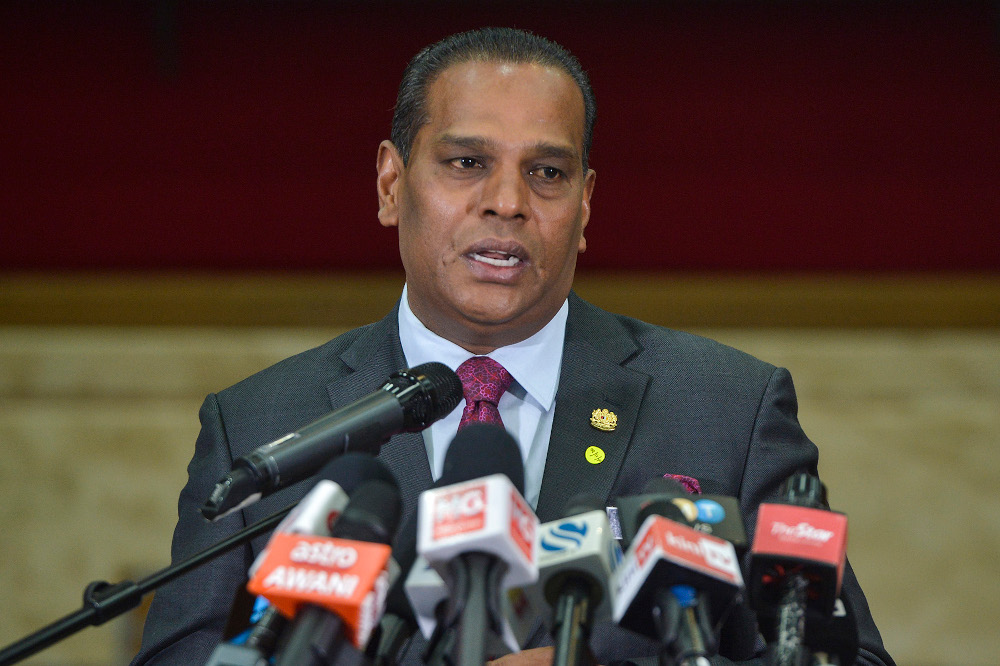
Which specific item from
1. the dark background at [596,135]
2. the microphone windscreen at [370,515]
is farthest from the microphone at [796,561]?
the dark background at [596,135]

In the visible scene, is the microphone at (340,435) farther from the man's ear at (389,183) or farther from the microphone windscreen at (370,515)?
the man's ear at (389,183)

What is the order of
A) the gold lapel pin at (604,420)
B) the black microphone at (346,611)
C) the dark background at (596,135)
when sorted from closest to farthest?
the black microphone at (346,611)
the gold lapel pin at (604,420)
the dark background at (596,135)

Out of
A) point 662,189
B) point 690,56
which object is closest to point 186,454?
point 662,189

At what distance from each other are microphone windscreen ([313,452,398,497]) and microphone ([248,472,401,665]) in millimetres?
86

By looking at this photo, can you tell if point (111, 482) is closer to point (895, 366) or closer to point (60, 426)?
point (60, 426)

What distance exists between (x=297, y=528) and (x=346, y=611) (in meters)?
0.10

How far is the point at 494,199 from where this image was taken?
2053 mm

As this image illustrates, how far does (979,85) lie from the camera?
4090 mm

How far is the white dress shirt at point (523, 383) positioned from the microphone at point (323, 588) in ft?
3.37

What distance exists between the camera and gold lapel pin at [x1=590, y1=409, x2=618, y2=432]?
83.0 inches

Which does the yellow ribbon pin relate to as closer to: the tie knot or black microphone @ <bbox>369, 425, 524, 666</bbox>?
the tie knot

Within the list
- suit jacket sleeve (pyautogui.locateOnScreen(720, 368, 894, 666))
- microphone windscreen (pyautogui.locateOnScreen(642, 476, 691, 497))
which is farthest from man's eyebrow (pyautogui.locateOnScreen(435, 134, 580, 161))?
microphone windscreen (pyautogui.locateOnScreen(642, 476, 691, 497))

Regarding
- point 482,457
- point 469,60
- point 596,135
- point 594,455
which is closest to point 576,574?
point 482,457

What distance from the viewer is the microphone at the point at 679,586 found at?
3.60 feet
